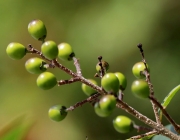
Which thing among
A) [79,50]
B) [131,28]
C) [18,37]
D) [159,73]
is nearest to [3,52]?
[18,37]

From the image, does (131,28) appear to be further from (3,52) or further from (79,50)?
(3,52)

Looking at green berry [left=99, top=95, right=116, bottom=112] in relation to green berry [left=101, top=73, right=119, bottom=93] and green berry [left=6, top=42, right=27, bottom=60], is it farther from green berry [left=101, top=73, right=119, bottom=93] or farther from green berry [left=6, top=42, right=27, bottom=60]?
green berry [left=6, top=42, right=27, bottom=60]

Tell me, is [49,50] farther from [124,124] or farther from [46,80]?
[124,124]

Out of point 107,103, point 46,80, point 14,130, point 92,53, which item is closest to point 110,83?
point 107,103

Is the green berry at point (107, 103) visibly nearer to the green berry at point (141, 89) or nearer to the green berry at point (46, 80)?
the green berry at point (141, 89)

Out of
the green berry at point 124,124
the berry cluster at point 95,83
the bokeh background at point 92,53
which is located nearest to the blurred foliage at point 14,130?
the berry cluster at point 95,83
